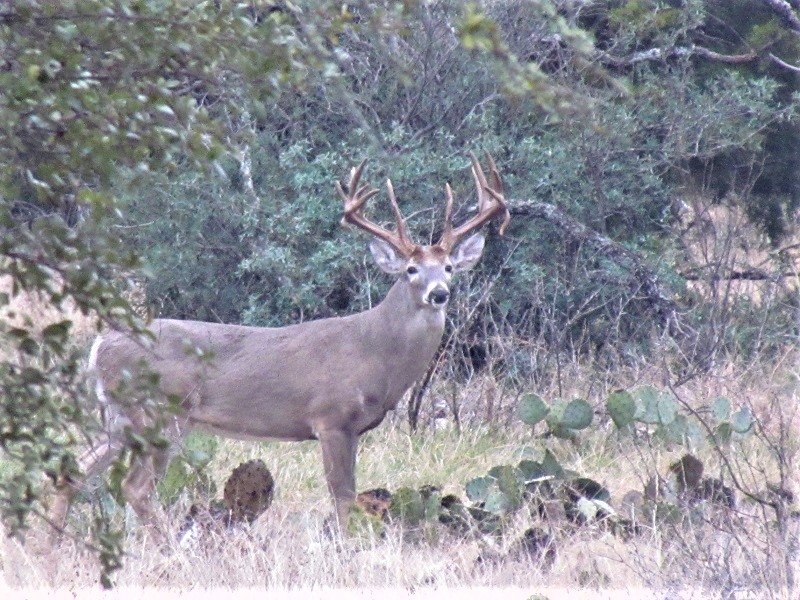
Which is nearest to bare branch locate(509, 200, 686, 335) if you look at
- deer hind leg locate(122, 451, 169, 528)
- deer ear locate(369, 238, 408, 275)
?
deer ear locate(369, 238, 408, 275)

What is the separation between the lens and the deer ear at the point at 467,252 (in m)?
8.38

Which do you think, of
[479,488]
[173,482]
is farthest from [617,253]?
[173,482]

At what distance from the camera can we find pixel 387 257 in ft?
27.2

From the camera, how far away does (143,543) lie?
5.99m

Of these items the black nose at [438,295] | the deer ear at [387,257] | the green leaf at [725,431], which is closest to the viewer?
the green leaf at [725,431]

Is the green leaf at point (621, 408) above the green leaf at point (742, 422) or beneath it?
above

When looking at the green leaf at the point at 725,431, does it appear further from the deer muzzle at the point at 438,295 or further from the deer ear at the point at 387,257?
the deer ear at the point at 387,257

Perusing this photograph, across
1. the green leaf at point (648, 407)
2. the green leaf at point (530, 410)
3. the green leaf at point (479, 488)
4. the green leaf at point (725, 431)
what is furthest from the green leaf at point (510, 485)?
the green leaf at point (725, 431)

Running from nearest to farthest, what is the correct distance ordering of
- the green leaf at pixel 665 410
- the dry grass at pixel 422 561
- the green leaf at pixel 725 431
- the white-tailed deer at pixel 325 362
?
the dry grass at pixel 422 561 → the green leaf at pixel 725 431 → the green leaf at pixel 665 410 → the white-tailed deer at pixel 325 362

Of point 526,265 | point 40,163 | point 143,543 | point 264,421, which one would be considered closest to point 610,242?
point 526,265

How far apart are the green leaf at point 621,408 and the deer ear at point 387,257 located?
1.66m

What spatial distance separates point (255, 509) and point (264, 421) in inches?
57.8

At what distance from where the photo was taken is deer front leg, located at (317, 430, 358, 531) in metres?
7.31

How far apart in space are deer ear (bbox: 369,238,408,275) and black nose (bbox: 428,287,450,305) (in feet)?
1.36
